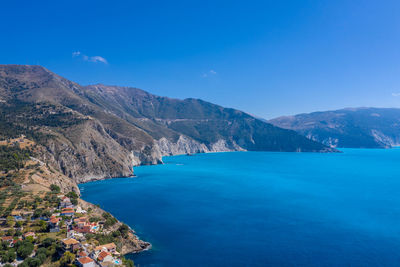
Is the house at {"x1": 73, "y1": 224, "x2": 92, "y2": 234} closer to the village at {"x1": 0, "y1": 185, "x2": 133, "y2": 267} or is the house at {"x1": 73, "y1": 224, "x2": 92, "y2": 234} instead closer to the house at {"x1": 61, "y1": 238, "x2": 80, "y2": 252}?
the village at {"x1": 0, "y1": 185, "x2": 133, "y2": 267}

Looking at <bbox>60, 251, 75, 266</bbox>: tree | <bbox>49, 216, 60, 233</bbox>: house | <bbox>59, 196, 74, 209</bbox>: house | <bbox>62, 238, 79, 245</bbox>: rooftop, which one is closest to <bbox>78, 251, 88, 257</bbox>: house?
<bbox>60, 251, 75, 266</bbox>: tree

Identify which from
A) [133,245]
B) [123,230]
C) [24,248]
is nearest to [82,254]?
[24,248]

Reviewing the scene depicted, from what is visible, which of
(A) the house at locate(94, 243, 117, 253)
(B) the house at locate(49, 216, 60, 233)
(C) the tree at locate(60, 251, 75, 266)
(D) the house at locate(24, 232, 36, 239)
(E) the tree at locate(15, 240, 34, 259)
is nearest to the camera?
(C) the tree at locate(60, 251, 75, 266)

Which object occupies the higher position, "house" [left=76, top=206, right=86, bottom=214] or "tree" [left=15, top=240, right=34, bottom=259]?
"house" [left=76, top=206, right=86, bottom=214]

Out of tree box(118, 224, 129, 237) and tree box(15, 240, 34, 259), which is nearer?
tree box(15, 240, 34, 259)

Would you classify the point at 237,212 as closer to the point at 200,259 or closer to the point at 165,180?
the point at 200,259

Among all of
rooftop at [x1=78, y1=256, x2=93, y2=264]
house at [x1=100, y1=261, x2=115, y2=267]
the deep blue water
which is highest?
rooftop at [x1=78, y1=256, x2=93, y2=264]
